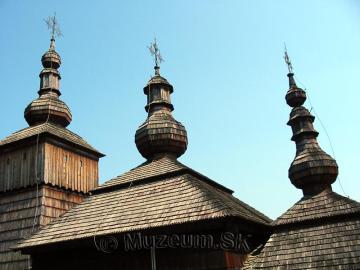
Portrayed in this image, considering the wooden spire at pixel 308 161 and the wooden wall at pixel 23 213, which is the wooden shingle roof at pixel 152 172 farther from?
the wooden spire at pixel 308 161

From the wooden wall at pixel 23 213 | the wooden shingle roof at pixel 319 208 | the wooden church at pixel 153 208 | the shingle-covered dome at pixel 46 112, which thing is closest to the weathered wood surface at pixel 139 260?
the wooden church at pixel 153 208

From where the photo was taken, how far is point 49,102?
784 inches

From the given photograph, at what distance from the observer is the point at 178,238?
38.3ft

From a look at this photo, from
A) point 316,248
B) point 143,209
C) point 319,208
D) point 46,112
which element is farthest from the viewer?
point 46,112

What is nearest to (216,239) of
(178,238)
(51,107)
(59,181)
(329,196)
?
(178,238)

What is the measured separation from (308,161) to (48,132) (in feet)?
32.9

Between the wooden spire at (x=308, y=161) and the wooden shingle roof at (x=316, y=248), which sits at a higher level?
the wooden spire at (x=308, y=161)

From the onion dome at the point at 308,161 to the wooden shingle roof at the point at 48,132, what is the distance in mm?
8992

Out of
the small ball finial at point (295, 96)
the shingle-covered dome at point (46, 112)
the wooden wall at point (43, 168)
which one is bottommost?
the wooden wall at point (43, 168)

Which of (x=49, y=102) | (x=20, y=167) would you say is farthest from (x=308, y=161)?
A: (x=49, y=102)

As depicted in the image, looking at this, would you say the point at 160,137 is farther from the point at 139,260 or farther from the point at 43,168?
the point at 139,260

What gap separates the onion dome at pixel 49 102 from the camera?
1972 cm

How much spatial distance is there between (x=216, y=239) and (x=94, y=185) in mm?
9604

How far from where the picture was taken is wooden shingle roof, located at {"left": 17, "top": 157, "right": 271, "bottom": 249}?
11586mm
